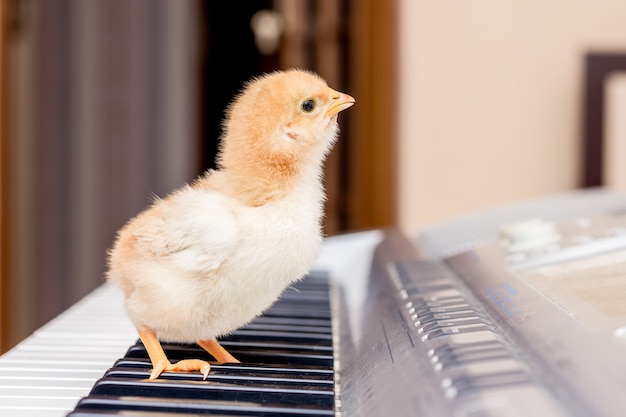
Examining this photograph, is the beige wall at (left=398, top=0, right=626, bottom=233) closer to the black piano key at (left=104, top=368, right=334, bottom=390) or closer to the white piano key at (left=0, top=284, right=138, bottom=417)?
the white piano key at (left=0, top=284, right=138, bottom=417)

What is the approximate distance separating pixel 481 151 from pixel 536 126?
15cm

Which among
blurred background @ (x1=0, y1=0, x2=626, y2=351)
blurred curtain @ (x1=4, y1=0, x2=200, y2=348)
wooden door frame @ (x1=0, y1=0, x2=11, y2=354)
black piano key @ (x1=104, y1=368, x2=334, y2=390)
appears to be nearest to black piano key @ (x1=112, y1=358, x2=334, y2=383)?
black piano key @ (x1=104, y1=368, x2=334, y2=390)

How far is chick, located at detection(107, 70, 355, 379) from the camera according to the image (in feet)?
1.33

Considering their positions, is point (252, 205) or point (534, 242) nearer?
point (252, 205)

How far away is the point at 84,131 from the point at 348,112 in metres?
0.75

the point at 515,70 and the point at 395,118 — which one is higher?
the point at 515,70

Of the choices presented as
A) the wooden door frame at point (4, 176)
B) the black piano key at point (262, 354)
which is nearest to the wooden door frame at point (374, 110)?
the wooden door frame at point (4, 176)

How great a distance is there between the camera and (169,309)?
0.42 metres

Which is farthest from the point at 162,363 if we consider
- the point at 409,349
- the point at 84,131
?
the point at 84,131

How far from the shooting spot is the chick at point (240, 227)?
0.41 meters

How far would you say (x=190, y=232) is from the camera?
414 mm

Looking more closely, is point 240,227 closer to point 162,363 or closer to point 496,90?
point 162,363

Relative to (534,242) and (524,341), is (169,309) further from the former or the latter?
(534,242)

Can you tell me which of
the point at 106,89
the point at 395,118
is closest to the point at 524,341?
the point at 395,118
